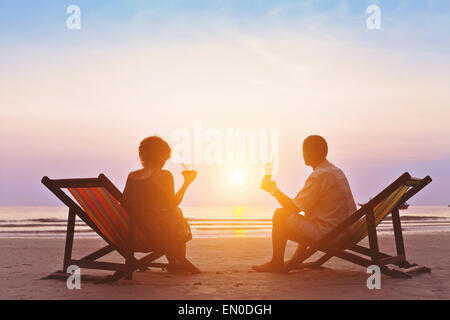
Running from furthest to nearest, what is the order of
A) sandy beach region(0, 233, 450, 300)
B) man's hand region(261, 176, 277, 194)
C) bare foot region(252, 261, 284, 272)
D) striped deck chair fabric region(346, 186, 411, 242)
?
bare foot region(252, 261, 284, 272), man's hand region(261, 176, 277, 194), striped deck chair fabric region(346, 186, 411, 242), sandy beach region(0, 233, 450, 300)

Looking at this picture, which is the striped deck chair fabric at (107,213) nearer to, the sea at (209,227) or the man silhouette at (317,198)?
the man silhouette at (317,198)

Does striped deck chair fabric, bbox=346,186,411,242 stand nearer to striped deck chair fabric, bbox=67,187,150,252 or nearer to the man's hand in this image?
the man's hand

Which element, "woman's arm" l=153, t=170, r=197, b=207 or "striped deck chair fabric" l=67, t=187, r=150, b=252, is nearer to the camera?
"striped deck chair fabric" l=67, t=187, r=150, b=252

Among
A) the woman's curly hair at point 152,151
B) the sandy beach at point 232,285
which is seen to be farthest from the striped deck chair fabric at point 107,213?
the woman's curly hair at point 152,151

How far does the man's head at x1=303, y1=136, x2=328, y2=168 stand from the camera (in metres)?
5.14

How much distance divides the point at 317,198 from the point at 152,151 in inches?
71.4

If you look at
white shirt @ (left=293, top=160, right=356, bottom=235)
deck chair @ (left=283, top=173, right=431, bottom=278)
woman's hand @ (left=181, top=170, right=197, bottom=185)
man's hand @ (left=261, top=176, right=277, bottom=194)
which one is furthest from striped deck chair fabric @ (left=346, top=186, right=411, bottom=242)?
woman's hand @ (left=181, top=170, right=197, bottom=185)

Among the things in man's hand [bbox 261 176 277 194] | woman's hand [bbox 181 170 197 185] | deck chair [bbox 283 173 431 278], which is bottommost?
deck chair [bbox 283 173 431 278]

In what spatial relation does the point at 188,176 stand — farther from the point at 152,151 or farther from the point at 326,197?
the point at 326,197
